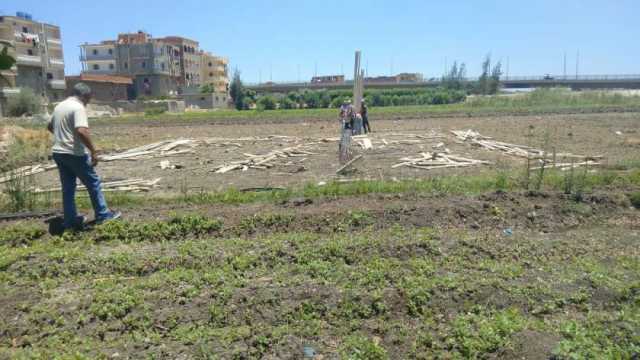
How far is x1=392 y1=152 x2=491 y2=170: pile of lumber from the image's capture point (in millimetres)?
12005

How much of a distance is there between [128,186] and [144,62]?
97.3 m

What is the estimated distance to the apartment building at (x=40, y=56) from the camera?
69.6 m

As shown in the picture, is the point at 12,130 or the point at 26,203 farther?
the point at 12,130

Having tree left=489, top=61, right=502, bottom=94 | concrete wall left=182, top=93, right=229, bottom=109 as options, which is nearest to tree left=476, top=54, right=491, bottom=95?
tree left=489, top=61, right=502, bottom=94

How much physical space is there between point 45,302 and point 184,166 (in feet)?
29.4

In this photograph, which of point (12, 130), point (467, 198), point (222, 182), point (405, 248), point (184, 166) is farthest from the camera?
point (12, 130)

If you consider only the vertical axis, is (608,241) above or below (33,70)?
below

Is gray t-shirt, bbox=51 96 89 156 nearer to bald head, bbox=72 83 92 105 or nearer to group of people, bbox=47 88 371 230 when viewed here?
group of people, bbox=47 88 371 230

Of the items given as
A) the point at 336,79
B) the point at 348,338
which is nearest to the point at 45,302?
the point at 348,338

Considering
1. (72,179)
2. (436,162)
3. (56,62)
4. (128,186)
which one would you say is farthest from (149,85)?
(72,179)

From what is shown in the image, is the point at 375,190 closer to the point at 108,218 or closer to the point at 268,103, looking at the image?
the point at 108,218

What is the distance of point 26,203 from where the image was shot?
7.57 metres

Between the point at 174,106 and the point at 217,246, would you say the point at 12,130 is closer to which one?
the point at 217,246

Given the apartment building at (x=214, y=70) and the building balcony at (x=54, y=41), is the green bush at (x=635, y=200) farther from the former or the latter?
the apartment building at (x=214, y=70)
